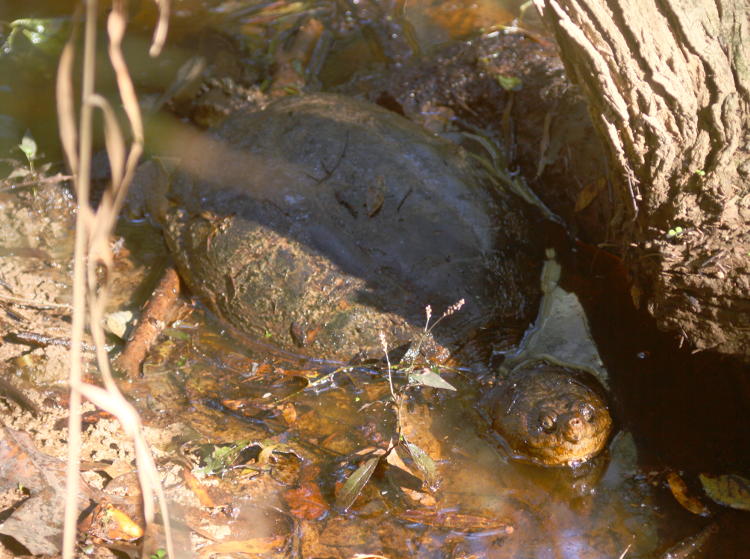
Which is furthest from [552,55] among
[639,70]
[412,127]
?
[639,70]

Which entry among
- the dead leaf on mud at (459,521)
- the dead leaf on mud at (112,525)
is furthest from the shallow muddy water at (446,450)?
the dead leaf on mud at (112,525)

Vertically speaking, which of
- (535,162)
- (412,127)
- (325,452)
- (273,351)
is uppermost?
(412,127)

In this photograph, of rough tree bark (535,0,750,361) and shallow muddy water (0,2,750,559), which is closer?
rough tree bark (535,0,750,361)

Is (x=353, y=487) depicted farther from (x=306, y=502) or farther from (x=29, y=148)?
(x=29, y=148)

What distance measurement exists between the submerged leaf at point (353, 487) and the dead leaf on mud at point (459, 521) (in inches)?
7.8

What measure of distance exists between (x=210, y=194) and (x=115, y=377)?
3.63 ft

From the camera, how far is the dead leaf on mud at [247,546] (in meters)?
2.34

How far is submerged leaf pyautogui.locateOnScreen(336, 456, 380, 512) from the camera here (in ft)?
8.61

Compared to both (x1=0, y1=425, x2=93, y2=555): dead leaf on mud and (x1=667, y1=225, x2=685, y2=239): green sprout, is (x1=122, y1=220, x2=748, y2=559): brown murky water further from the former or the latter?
(x1=667, y1=225, x2=685, y2=239): green sprout

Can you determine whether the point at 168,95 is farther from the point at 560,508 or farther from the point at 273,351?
the point at 560,508

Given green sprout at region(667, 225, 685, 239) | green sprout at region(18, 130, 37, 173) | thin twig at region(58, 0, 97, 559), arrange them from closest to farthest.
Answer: thin twig at region(58, 0, 97, 559) → green sprout at region(667, 225, 685, 239) → green sprout at region(18, 130, 37, 173)

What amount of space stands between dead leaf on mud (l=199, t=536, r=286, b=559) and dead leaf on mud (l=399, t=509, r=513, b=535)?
0.51 metres

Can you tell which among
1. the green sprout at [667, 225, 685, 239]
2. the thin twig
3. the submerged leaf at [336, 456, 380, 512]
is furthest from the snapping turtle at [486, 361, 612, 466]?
the thin twig

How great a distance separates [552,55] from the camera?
457 cm
